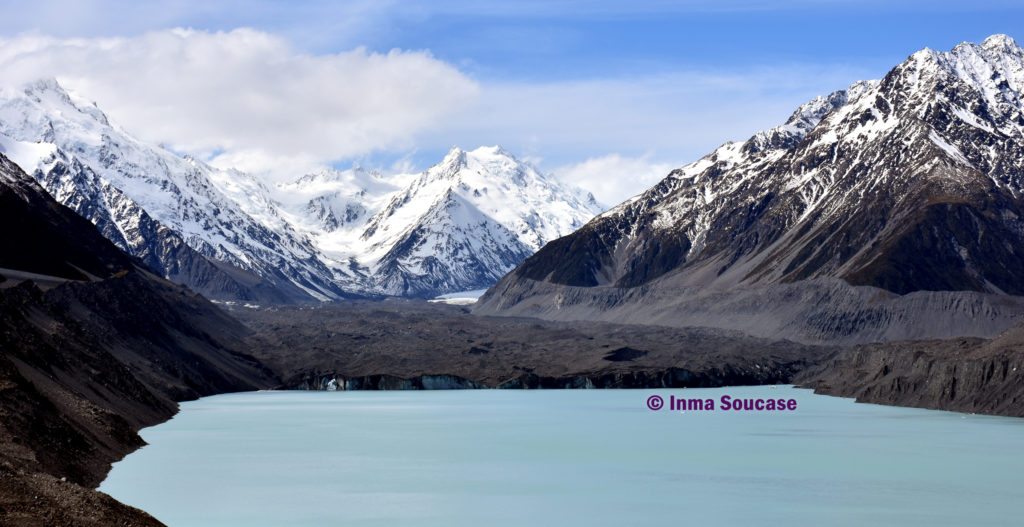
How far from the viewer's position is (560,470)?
70.1 meters

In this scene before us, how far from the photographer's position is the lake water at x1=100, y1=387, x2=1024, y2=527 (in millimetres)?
52156

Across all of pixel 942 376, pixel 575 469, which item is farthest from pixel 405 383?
pixel 575 469

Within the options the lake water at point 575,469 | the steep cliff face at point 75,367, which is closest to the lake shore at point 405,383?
the steep cliff face at point 75,367

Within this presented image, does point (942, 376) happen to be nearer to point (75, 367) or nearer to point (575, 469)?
point (575, 469)

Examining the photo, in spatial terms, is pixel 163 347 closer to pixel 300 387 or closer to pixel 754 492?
pixel 300 387

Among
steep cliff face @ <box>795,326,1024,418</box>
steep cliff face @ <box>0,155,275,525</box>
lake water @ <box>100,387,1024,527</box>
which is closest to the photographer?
steep cliff face @ <box>0,155,275,525</box>

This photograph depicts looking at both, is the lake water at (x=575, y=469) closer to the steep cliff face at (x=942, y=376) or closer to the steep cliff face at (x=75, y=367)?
the steep cliff face at (x=75, y=367)

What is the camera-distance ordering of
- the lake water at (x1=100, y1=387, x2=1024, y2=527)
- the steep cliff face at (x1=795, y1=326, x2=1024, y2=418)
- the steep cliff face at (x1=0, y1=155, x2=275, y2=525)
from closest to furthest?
the steep cliff face at (x1=0, y1=155, x2=275, y2=525) → the lake water at (x1=100, y1=387, x2=1024, y2=527) → the steep cliff face at (x1=795, y1=326, x2=1024, y2=418)

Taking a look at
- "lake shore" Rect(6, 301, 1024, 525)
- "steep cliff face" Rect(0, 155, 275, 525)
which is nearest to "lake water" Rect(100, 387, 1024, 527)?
"lake shore" Rect(6, 301, 1024, 525)

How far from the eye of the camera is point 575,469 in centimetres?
7069

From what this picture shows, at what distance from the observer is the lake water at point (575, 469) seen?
171 feet

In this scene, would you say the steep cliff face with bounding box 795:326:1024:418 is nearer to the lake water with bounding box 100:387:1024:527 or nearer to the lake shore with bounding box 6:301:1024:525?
the lake shore with bounding box 6:301:1024:525

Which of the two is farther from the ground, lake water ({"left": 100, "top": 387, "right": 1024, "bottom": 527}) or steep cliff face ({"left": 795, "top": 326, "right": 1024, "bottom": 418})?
steep cliff face ({"left": 795, "top": 326, "right": 1024, "bottom": 418})

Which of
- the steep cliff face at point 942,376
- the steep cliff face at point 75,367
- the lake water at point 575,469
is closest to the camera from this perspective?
the steep cliff face at point 75,367
